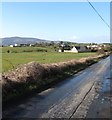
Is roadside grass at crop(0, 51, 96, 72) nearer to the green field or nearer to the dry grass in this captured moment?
the green field

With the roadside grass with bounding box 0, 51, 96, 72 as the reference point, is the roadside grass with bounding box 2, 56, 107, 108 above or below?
below

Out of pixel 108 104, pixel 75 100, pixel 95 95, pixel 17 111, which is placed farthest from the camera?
pixel 95 95

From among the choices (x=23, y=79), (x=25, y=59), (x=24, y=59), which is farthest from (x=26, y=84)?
(x=25, y=59)

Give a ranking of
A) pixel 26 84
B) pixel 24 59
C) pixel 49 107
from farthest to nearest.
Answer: pixel 24 59 < pixel 26 84 < pixel 49 107

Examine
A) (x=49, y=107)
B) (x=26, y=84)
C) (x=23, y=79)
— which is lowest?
(x=49, y=107)

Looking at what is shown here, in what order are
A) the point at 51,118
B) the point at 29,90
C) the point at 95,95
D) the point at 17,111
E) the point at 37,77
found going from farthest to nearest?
1. the point at 37,77
2. the point at 29,90
3. the point at 95,95
4. the point at 17,111
5. the point at 51,118

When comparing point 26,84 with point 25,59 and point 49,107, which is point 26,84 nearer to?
point 49,107

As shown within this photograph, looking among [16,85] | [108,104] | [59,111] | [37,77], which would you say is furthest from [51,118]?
[37,77]

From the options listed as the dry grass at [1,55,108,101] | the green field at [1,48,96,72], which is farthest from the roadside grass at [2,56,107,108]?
the green field at [1,48,96,72]

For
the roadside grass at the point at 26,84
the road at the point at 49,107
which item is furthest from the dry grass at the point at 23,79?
the road at the point at 49,107

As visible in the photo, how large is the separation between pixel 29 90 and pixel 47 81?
16.2 ft

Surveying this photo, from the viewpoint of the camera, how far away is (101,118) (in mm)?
10523

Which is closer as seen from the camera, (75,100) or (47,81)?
(75,100)

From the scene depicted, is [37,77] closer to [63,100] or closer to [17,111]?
[63,100]
